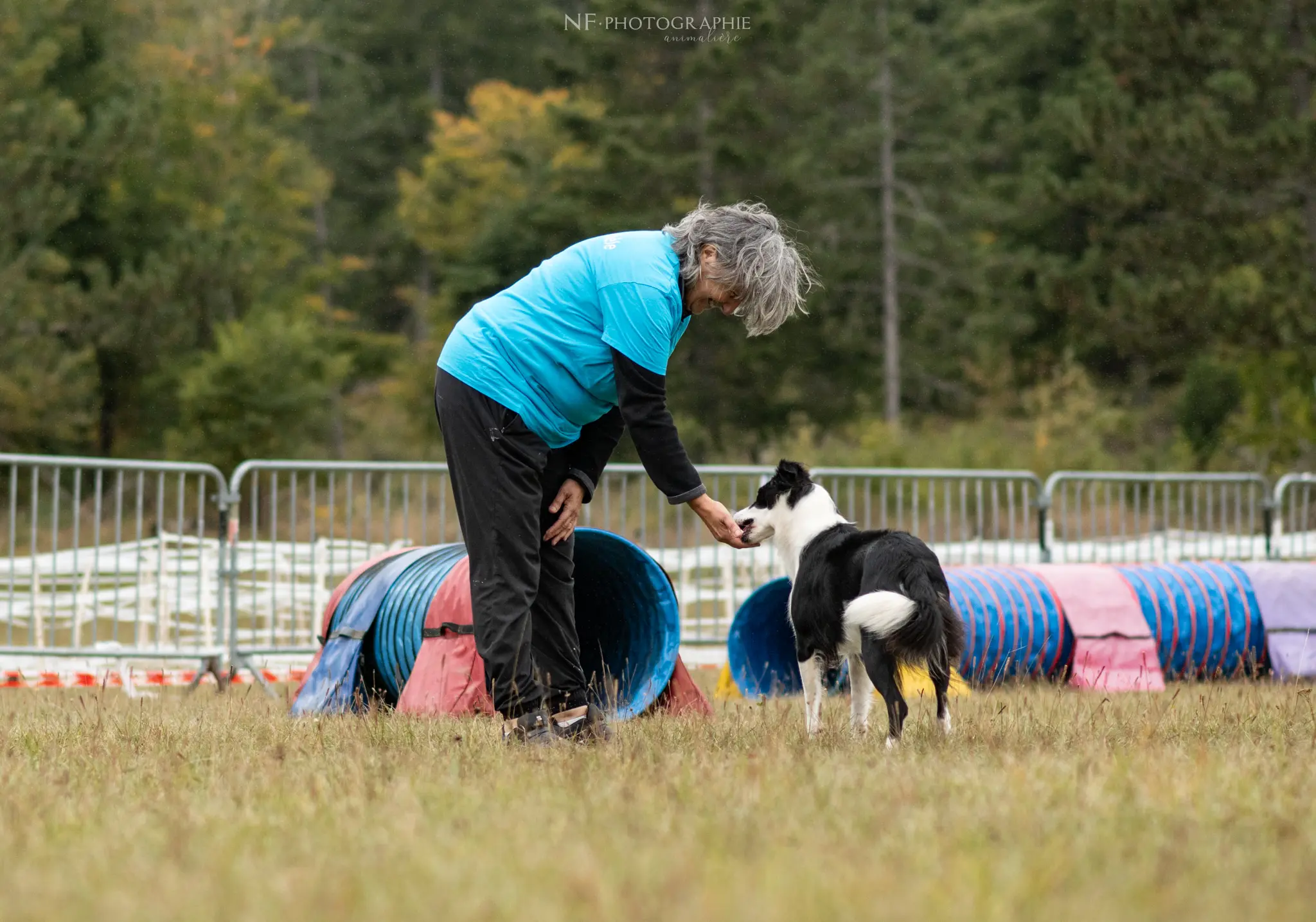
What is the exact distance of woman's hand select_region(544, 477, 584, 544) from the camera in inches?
182

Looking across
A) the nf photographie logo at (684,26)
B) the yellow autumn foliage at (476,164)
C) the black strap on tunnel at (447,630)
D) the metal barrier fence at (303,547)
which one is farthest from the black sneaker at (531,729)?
the yellow autumn foliage at (476,164)

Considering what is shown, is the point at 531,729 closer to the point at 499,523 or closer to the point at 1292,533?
the point at 499,523

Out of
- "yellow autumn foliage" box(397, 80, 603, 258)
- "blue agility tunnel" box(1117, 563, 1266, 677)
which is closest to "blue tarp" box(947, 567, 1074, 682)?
"blue agility tunnel" box(1117, 563, 1266, 677)

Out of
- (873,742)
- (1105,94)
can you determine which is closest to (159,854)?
(873,742)

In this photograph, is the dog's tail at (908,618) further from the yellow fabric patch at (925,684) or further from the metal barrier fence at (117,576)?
Answer: the metal barrier fence at (117,576)

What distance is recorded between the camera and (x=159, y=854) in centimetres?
273

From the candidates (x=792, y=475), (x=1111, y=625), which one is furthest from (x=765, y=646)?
(x=792, y=475)

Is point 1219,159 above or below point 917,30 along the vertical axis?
below

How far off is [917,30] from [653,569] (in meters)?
25.2

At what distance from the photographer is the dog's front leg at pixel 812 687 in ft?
17.2

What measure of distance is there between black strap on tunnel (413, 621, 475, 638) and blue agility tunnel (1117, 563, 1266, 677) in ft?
13.5

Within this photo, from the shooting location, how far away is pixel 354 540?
11211 mm

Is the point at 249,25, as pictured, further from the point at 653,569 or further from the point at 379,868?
the point at 379,868

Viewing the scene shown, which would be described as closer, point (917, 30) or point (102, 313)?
point (102, 313)
